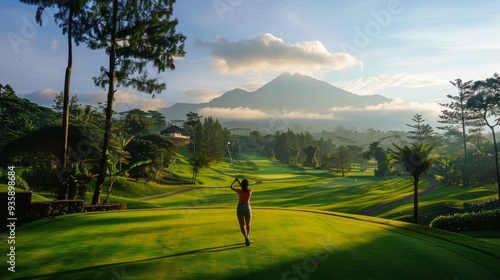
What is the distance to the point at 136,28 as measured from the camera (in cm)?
2839

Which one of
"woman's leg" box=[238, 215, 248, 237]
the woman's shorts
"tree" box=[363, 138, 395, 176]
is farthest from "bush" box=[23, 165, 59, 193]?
"tree" box=[363, 138, 395, 176]

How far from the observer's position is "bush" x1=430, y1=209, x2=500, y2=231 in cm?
2756

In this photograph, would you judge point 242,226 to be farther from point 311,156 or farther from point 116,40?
point 311,156

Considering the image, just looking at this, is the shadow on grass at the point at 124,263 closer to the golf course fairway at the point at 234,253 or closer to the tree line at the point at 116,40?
the golf course fairway at the point at 234,253

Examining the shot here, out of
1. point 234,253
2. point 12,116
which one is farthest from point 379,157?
point 234,253

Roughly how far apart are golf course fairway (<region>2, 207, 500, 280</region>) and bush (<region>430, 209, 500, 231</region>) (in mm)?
13308

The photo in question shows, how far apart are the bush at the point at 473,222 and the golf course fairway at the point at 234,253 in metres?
13.3

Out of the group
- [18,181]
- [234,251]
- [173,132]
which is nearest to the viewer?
[234,251]

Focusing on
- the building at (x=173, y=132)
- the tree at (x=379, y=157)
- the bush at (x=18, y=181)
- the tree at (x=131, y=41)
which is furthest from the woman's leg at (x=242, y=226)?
the building at (x=173, y=132)

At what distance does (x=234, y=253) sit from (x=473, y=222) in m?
25.1

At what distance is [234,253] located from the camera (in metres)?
10.9

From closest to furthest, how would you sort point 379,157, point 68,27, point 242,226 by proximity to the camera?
point 242,226, point 68,27, point 379,157

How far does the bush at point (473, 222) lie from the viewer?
90.4 feet

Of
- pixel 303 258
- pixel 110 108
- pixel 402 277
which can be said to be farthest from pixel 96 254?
pixel 110 108
